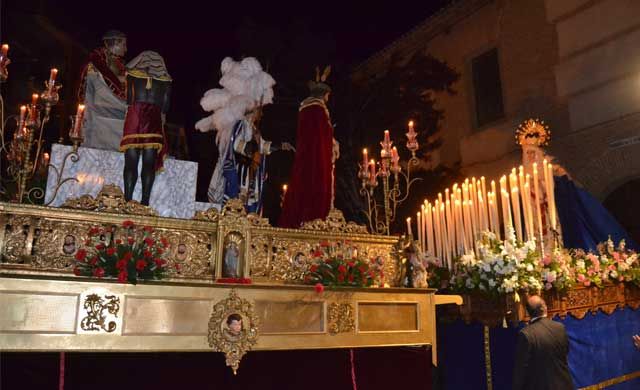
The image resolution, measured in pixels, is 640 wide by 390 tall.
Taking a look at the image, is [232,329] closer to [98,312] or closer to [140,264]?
[140,264]

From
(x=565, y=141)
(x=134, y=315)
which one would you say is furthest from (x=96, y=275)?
(x=565, y=141)

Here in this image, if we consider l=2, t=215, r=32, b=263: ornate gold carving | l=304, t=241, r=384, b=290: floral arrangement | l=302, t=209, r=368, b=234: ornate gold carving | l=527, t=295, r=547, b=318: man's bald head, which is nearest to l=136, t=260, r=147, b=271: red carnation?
l=2, t=215, r=32, b=263: ornate gold carving

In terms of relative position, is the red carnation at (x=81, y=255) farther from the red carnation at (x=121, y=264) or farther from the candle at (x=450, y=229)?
the candle at (x=450, y=229)

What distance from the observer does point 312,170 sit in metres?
5.95

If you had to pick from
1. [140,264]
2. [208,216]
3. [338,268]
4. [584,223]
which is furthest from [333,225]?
[584,223]

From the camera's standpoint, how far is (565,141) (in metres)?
11.4

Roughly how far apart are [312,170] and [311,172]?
3 cm

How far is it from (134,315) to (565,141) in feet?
34.1

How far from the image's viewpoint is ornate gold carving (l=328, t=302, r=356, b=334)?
4926mm

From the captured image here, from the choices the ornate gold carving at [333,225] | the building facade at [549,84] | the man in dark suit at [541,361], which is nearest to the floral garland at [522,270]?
the man in dark suit at [541,361]

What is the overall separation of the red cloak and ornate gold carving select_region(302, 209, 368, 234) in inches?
13.7

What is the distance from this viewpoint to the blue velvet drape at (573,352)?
6.00m

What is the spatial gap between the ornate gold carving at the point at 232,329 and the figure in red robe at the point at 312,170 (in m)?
1.57

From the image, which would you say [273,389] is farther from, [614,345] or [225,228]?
[614,345]
